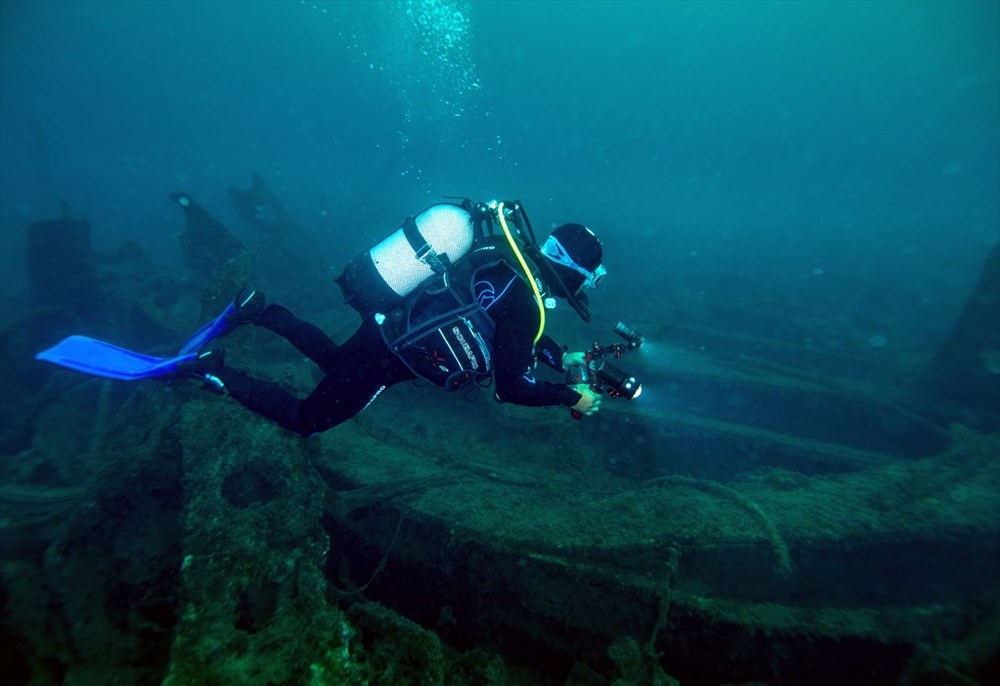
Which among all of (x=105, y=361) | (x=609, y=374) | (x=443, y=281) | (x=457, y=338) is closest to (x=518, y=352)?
(x=457, y=338)

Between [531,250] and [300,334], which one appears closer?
[531,250]

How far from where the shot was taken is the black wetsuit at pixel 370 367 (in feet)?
10.8

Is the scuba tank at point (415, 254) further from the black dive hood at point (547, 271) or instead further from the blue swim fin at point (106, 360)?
the blue swim fin at point (106, 360)

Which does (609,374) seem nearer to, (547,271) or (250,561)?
(547,271)

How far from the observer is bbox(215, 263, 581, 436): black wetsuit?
10.8 ft

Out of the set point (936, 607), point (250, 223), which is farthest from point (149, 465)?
point (250, 223)

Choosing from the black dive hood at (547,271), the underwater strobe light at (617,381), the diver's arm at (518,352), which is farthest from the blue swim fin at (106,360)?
the underwater strobe light at (617,381)

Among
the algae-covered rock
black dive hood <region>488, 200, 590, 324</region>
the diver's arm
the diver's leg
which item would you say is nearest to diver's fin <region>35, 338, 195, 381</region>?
the algae-covered rock

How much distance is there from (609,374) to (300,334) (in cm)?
314

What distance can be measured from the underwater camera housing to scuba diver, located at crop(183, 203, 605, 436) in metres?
0.11

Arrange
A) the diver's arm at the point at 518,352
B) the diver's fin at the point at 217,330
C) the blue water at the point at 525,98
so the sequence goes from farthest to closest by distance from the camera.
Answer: the blue water at the point at 525,98 → the diver's fin at the point at 217,330 → the diver's arm at the point at 518,352

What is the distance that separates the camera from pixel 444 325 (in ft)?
11.4

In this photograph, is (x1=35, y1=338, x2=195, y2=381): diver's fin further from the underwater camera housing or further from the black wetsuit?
the underwater camera housing

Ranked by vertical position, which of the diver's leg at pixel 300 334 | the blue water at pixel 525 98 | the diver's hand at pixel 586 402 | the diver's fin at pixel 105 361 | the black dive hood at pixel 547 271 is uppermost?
the blue water at pixel 525 98
